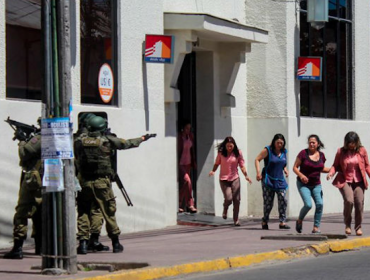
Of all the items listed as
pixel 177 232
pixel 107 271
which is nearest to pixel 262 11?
pixel 177 232

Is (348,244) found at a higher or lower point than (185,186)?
lower

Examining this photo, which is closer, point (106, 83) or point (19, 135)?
point (19, 135)

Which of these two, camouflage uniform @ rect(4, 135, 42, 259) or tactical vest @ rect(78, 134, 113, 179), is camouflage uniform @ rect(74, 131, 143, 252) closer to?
tactical vest @ rect(78, 134, 113, 179)

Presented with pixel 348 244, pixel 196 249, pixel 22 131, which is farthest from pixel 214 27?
pixel 22 131

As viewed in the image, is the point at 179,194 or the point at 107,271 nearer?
the point at 107,271

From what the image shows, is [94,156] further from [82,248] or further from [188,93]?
[188,93]

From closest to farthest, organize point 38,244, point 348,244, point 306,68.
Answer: point 38,244
point 348,244
point 306,68

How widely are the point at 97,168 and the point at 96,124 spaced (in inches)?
22.9

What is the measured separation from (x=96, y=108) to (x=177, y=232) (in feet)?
9.13

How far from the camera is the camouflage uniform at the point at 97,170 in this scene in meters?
12.1

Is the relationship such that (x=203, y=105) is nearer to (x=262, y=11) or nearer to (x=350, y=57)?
(x=262, y=11)

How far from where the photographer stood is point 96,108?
15.3 m

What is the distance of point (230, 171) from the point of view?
57.2 ft

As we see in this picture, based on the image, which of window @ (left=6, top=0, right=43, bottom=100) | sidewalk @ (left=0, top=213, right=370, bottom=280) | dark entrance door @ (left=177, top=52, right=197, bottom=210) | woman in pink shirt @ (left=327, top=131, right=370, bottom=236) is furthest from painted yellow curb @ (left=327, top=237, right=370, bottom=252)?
dark entrance door @ (left=177, top=52, right=197, bottom=210)
